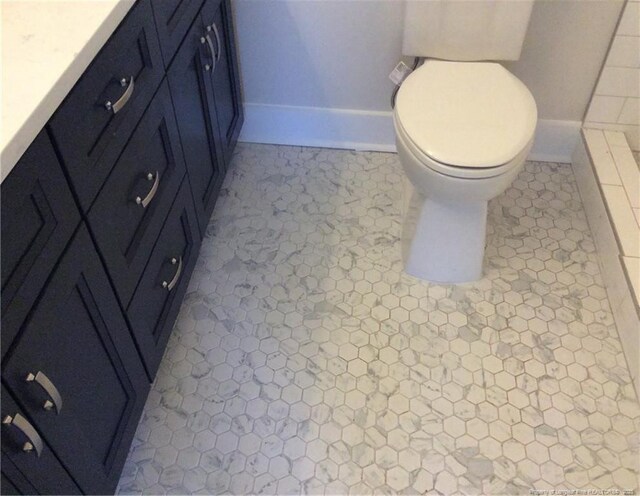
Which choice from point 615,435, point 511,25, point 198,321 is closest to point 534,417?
point 615,435

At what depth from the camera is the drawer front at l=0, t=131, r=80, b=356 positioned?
732 millimetres

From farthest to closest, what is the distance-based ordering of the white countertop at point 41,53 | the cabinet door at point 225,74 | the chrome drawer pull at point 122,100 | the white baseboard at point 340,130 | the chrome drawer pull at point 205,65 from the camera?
1. the white baseboard at point 340,130
2. the cabinet door at point 225,74
3. the chrome drawer pull at point 205,65
4. the chrome drawer pull at point 122,100
5. the white countertop at point 41,53

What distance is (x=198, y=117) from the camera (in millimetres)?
1484

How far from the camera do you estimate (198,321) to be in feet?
5.15

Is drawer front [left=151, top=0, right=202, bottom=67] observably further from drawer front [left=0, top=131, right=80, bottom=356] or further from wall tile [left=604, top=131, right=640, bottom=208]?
wall tile [left=604, top=131, right=640, bottom=208]

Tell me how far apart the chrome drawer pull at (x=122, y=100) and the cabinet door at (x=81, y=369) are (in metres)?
0.21

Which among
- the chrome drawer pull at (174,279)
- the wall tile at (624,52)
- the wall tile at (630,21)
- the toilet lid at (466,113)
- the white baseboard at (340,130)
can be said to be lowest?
the white baseboard at (340,130)

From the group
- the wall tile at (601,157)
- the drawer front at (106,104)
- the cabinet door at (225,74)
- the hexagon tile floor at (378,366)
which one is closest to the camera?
the drawer front at (106,104)

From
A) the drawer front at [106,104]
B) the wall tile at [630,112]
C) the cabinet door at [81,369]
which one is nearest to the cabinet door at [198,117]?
the drawer front at [106,104]

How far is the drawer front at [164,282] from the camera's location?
1.19 m

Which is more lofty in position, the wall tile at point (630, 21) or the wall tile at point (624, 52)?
the wall tile at point (630, 21)

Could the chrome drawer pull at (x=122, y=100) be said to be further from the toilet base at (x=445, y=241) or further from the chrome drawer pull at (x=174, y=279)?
the toilet base at (x=445, y=241)

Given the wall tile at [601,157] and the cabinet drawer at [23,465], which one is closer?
the cabinet drawer at [23,465]

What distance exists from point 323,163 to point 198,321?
750mm
